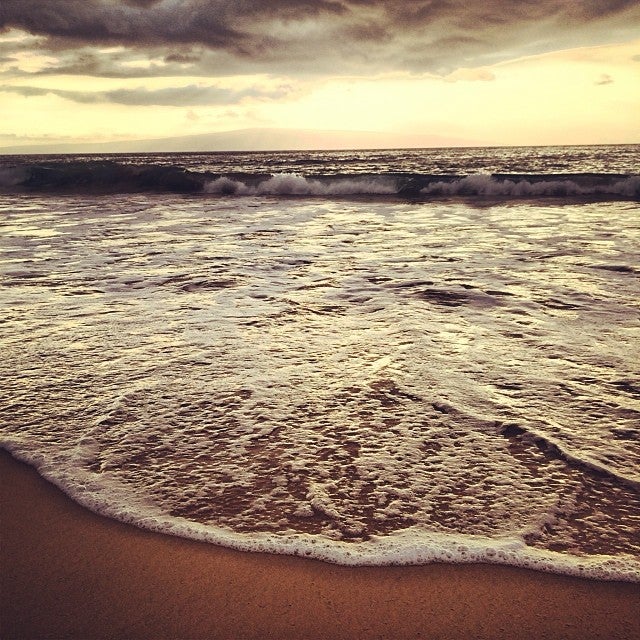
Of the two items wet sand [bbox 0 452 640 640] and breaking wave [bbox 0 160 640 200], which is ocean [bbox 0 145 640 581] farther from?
breaking wave [bbox 0 160 640 200]

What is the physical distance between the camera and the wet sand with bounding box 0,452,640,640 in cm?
164

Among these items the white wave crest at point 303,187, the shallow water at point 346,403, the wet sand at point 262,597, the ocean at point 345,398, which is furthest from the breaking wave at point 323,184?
the wet sand at point 262,597

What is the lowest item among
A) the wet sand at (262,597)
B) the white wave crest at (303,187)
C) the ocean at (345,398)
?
the wet sand at (262,597)

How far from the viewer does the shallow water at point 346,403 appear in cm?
208

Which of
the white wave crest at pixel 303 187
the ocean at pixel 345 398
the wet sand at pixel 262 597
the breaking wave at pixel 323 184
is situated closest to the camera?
the wet sand at pixel 262 597

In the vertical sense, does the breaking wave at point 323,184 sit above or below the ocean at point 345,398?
above

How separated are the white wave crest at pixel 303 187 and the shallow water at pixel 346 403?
1415 centimetres

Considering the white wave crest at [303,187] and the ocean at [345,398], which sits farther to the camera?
the white wave crest at [303,187]

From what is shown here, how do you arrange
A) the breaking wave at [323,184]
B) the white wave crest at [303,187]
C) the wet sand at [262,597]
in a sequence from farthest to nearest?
the white wave crest at [303,187] < the breaking wave at [323,184] < the wet sand at [262,597]

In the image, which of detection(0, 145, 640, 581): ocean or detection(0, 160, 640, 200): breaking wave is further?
detection(0, 160, 640, 200): breaking wave

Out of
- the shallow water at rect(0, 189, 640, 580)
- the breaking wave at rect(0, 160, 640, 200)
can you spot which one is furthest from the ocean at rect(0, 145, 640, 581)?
the breaking wave at rect(0, 160, 640, 200)

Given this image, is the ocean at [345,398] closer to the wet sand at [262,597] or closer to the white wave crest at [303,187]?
the wet sand at [262,597]

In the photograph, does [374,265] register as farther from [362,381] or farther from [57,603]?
[57,603]

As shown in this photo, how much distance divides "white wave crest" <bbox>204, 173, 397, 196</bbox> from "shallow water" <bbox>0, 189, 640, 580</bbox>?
14152mm
